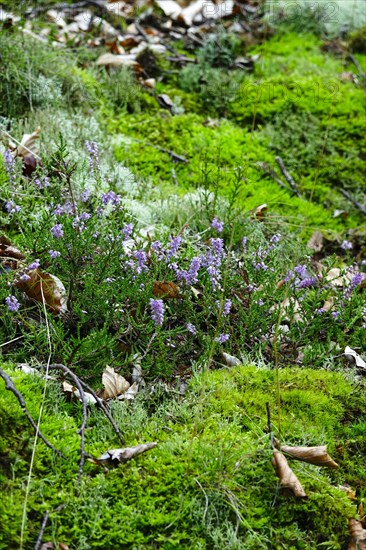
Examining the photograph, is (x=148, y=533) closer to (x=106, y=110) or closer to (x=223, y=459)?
(x=223, y=459)

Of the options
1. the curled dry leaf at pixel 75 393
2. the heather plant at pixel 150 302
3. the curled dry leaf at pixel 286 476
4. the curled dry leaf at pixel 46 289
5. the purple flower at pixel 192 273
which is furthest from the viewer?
the purple flower at pixel 192 273

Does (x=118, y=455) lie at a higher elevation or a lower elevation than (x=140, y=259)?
lower

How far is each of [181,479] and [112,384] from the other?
60 cm

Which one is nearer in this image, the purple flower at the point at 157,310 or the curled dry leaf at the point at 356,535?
the curled dry leaf at the point at 356,535

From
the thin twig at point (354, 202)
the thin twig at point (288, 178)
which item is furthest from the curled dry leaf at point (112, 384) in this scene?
the thin twig at point (354, 202)

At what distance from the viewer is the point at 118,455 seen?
236cm

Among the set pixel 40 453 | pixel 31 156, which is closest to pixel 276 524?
pixel 40 453

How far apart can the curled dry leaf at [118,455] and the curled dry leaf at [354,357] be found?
1.25 m

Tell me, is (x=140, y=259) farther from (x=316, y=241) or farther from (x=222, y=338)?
(x=316, y=241)

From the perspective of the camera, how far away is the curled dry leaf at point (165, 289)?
3.05 m

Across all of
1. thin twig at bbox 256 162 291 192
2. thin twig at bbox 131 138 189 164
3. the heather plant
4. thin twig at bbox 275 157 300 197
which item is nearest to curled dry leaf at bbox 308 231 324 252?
thin twig at bbox 275 157 300 197

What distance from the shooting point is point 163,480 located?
231 cm

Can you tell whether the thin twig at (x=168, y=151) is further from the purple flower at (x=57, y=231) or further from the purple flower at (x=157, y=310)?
the purple flower at (x=157, y=310)

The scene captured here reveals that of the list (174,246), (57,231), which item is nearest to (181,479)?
(174,246)
